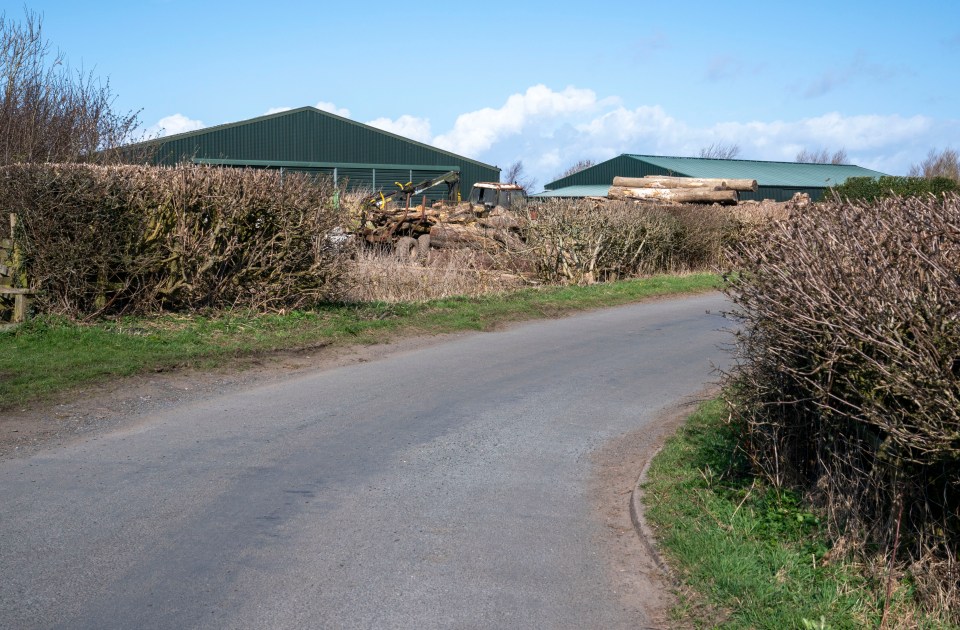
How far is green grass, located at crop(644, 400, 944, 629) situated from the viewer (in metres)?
4.62

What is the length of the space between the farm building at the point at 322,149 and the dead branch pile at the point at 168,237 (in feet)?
82.2

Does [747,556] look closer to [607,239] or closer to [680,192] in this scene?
[607,239]

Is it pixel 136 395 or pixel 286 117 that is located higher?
pixel 286 117

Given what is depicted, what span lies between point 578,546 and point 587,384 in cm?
534

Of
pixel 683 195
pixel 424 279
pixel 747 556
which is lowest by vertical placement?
pixel 747 556

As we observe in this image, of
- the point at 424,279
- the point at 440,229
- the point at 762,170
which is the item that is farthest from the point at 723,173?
the point at 424,279

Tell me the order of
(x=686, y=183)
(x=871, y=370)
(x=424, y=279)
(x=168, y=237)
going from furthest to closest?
1. (x=686, y=183)
2. (x=424, y=279)
3. (x=168, y=237)
4. (x=871, y=370)

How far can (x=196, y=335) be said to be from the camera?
12.6 meters

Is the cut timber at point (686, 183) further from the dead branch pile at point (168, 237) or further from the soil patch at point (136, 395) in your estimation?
the soil patch at point (136, 395)

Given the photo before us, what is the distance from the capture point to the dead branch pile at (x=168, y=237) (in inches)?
491

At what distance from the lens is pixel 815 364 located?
5.26 meters

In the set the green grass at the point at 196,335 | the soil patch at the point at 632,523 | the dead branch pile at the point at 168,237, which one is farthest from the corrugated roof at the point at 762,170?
the soil patch at the point at 632,523

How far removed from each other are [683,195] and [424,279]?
47.5 ft

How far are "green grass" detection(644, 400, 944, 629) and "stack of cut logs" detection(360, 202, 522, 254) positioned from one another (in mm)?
16766
